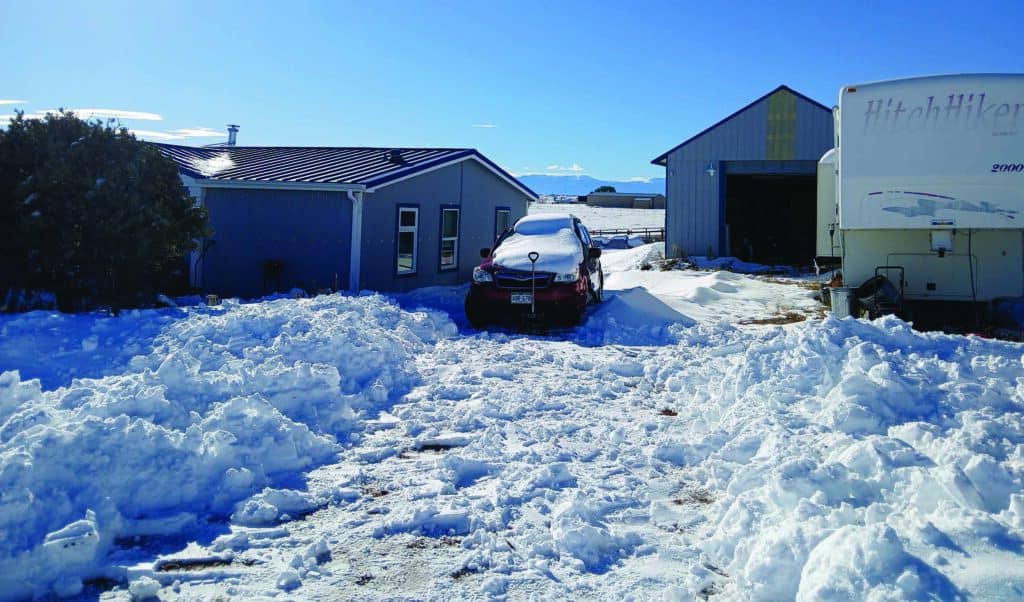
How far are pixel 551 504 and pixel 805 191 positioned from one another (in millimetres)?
27409

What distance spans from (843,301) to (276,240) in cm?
1042

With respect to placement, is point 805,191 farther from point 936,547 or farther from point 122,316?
point 936,547

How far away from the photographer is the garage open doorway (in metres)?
28.3

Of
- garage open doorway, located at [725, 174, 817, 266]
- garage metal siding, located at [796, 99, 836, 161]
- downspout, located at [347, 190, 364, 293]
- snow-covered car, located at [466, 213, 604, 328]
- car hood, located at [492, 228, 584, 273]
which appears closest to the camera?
snow-covered car, located at [466, 213, 604, 328]

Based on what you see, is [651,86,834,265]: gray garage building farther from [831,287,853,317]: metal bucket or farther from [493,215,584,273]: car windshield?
[831,287,853,317]: metal bucket

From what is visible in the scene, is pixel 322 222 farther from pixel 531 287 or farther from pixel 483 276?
pixel 531 287

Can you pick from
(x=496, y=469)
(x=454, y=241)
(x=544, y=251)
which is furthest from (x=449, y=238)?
(x=496, y=469)

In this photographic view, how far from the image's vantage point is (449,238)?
19.1m

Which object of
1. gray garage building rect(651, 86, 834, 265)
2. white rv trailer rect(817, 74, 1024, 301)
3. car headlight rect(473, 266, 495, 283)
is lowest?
car headlight rect(473, 266, 495, 283)

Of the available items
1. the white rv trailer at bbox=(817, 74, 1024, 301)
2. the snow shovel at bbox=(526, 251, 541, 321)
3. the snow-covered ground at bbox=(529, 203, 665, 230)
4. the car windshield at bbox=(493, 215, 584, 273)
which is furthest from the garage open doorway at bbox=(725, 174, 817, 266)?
the snow-covered ground at bbox=(529, 203, 665, 230)

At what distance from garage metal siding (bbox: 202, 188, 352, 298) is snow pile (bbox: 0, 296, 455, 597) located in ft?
22.0

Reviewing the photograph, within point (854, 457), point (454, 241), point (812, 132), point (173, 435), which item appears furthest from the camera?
point (812, 132)

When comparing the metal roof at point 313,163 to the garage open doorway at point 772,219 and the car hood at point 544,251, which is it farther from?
the garage open doorway at point 772,219

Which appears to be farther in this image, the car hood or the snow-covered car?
the car hood
